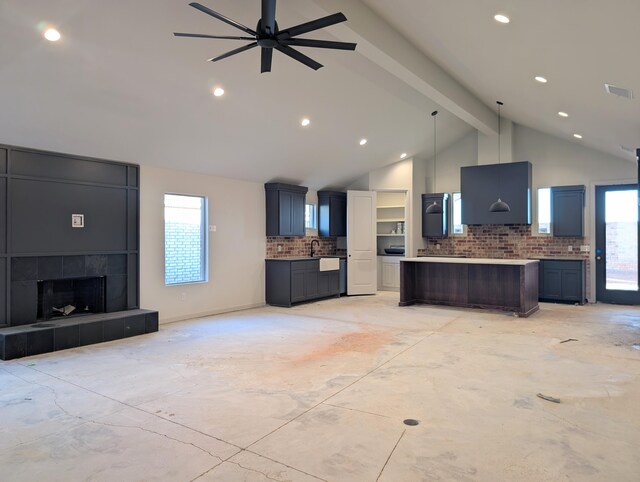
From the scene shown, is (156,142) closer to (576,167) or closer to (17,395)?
(17,395)

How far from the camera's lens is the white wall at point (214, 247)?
21.7 feet

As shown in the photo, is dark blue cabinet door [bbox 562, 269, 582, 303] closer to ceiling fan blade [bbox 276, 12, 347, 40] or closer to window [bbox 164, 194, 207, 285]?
window [bbox 164, 194, 207, 285]

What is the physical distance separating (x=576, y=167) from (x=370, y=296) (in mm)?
4938

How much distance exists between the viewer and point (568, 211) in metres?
8.62

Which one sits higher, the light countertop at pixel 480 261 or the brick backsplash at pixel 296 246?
the brick backsplash at pixel 296 246

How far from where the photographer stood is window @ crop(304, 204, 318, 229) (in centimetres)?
998

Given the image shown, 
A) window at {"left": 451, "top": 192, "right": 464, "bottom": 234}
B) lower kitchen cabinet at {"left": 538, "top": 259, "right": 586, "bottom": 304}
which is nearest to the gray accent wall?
window at {"left": 451, "top": 192, "right": 464, "bottom": 234}

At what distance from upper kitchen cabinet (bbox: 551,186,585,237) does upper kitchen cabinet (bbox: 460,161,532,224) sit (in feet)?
1.60

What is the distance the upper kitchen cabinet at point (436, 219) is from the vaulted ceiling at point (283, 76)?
8.76 feet

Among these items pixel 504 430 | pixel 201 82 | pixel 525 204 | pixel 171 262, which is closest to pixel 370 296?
pixel 525 204

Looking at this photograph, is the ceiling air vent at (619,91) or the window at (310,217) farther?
the window at (310,217)

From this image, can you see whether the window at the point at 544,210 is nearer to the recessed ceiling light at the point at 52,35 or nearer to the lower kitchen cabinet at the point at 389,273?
the lower kitchen cabinet at the point at 389,273

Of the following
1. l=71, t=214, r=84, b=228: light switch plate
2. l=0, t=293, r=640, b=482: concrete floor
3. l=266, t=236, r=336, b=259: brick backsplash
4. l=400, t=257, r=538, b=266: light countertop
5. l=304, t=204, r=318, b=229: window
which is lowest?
l=0, t=293, r=640, b=482: concrete floor

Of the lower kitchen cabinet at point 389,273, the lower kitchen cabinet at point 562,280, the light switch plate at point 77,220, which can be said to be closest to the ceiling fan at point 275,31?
the light switch plate at point 77,220
